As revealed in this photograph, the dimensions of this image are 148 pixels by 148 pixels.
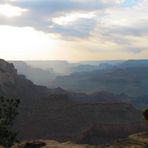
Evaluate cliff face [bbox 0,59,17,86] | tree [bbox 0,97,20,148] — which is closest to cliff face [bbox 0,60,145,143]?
cliff face [bbox 0,59,17,86]

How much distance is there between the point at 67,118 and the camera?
417ft

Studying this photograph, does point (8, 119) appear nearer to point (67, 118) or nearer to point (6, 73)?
point (67, 118)

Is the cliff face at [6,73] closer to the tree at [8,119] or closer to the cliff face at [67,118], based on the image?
the cliff face at [67,118]

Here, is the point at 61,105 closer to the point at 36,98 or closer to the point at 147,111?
the point at 36,98

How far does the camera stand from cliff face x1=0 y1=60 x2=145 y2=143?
381ft

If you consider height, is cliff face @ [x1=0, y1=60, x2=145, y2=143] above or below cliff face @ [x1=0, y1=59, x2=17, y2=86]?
below

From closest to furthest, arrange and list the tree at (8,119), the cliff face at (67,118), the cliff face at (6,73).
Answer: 1. the tree at (8,119)
2. the cliff face at (67,118)
3. the cliff face at (6,73)

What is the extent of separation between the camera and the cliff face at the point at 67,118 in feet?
381

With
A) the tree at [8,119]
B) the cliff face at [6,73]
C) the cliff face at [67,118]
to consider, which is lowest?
the cliff face at [67,118]

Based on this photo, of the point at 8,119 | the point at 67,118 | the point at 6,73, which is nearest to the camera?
the point at 8,119

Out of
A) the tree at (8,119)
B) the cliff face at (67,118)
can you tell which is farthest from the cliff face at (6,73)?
the tree at (8,119)

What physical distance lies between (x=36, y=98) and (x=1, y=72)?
17.3 m

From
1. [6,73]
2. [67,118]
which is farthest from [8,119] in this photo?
[6,73]

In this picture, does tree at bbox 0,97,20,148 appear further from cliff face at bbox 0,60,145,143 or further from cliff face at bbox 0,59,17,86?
cliff face at bbox 0,59,17,86
